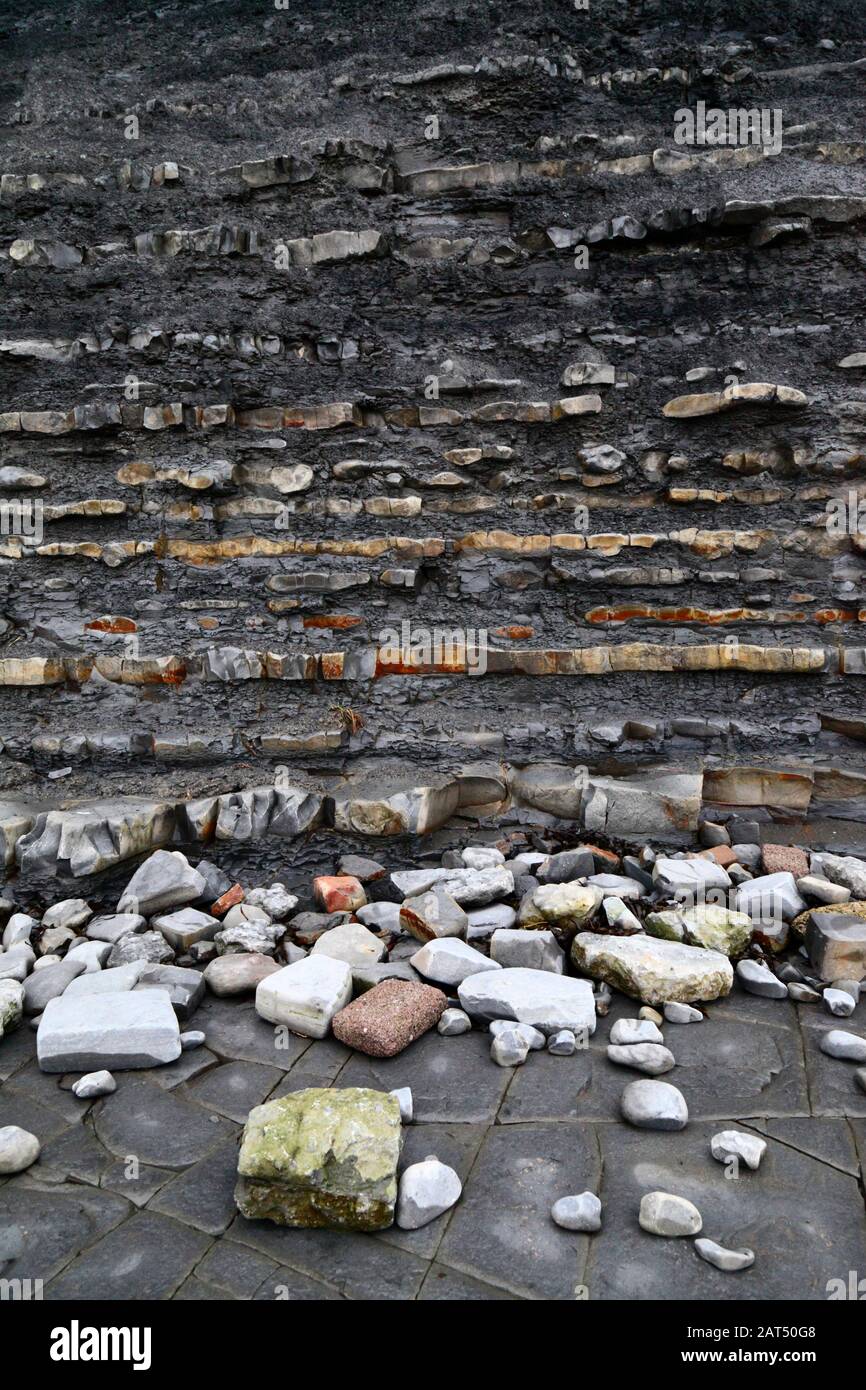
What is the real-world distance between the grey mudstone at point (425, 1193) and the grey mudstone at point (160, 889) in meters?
1.84

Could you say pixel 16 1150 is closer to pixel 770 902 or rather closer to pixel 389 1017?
pixel 389 1017

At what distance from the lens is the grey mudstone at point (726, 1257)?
1839 mm

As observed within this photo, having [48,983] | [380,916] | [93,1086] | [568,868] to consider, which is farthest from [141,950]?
[568,868]

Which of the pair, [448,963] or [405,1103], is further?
[448,963]

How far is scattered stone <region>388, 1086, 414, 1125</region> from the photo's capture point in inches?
92.6

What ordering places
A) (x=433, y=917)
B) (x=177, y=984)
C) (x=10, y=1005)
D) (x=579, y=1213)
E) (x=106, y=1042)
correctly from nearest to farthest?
(x=579, y=1213)
(x=106, y=1042)
(x=10, y=1005)
(x=177, y=984)
(x=433, y=917)

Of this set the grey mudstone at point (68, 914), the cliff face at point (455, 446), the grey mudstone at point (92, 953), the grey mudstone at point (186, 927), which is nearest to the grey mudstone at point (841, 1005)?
the cliff face at point (455, 446)

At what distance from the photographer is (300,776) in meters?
4.12

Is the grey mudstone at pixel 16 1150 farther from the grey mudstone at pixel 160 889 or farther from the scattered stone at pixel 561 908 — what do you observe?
the scattered stone at pixel 561 908

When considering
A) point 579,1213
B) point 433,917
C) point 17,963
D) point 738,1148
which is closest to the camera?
point 579,1213

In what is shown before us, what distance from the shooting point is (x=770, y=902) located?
327cm

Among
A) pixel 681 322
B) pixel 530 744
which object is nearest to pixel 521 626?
pixel 530 744

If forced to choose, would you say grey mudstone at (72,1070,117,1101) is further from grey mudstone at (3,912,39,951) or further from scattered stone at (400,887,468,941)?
scattered stone at (400,887,468,941)

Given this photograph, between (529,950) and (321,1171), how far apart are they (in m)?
1.24
